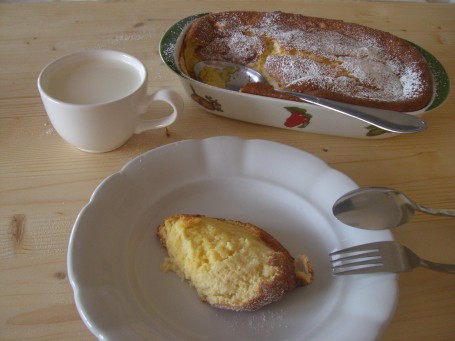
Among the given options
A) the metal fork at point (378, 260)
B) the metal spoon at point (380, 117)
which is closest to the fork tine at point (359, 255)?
the metal fork at point (378, 260)

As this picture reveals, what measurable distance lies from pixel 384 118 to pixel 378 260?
0.30 m

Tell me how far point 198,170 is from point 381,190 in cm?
32

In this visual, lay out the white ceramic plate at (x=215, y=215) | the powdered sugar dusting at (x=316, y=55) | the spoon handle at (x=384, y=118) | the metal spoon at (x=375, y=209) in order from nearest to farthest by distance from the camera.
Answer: the white ceramic plate at (x=215, y=215) → the metal spoon at (x=375, y=209) → the spoon handle at (x=384, y=118) → the powdered sugar dusting at (x=316, y=55)

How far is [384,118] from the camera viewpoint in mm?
783

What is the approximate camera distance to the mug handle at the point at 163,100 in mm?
815

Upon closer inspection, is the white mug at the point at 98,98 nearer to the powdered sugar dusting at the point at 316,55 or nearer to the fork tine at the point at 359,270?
the powdered sugar dusting at the point at 316,55

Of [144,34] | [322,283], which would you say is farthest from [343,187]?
[144,34]

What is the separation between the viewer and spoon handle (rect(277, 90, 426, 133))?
0.77m

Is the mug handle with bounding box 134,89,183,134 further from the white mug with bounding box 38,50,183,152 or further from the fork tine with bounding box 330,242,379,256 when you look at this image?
the fork tine with bounding box 330,242,379,256

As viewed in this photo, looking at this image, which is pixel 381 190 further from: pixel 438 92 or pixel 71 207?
pixel 71 207

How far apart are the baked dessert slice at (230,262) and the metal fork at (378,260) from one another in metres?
0.05

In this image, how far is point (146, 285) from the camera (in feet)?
1.99

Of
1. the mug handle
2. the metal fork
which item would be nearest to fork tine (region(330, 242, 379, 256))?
the metal fork

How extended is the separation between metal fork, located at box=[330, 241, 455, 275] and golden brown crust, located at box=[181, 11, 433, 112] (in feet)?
1.10
